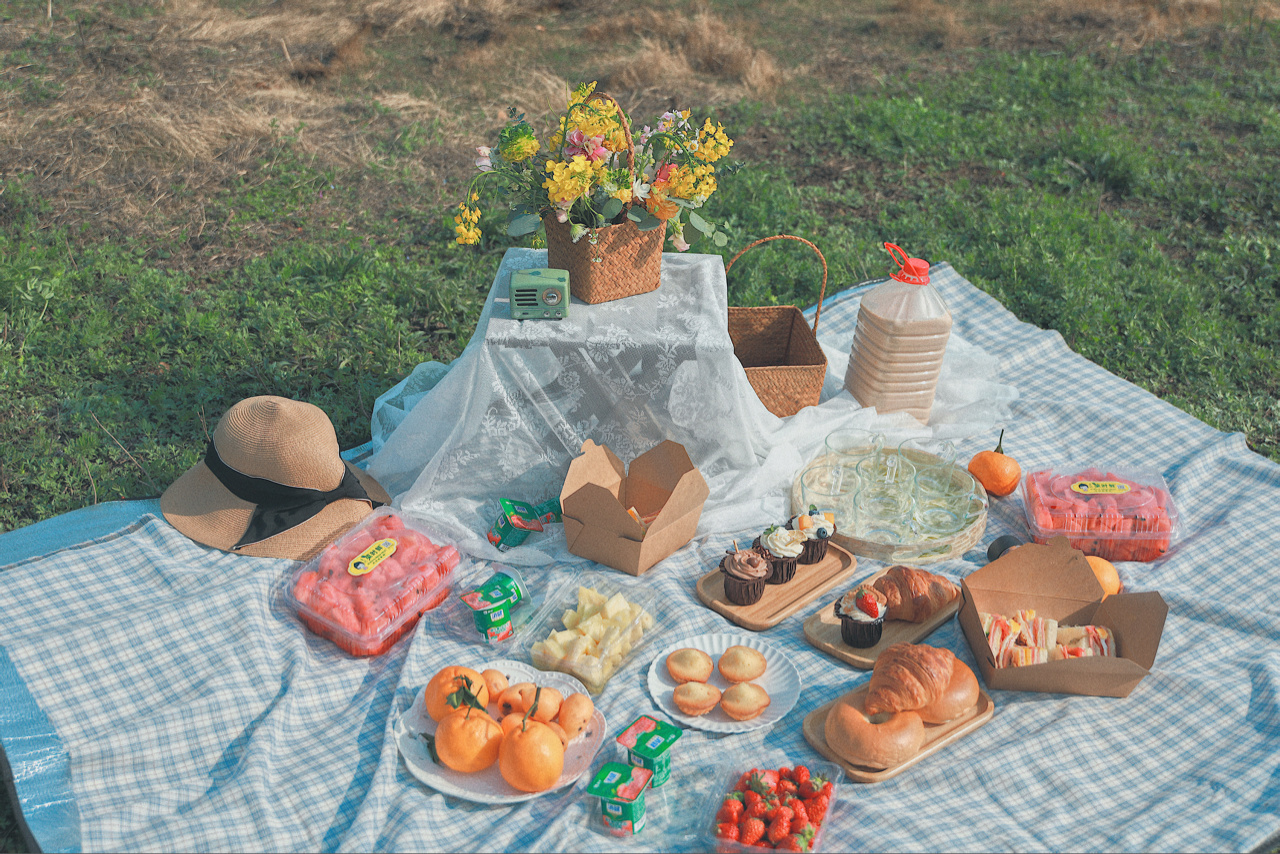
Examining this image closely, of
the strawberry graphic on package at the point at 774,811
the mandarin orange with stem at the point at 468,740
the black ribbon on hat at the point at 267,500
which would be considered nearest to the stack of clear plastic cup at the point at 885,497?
the strawberry graphic on package at the point at 774,811

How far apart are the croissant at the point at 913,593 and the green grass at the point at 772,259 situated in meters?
2.56

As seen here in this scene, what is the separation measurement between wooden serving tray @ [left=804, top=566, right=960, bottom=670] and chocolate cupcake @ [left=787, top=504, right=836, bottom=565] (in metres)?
0.28

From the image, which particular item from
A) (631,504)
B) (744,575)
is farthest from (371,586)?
(744,575)

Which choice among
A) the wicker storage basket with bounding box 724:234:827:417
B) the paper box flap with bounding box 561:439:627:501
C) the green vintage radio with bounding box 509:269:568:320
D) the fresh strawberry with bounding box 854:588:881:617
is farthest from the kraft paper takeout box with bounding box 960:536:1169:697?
the green vintage radio with bounding box 509:269:568:320

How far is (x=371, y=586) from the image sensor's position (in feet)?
12.4

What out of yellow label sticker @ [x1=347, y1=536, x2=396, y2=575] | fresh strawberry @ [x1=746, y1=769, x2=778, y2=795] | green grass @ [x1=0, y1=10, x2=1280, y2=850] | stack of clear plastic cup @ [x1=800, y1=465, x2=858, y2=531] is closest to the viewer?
fresh strawberry @ [x1=746, y1=769, x2=778, y2=795]

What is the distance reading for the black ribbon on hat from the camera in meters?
4.07

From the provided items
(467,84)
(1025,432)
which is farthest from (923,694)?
(467,84)

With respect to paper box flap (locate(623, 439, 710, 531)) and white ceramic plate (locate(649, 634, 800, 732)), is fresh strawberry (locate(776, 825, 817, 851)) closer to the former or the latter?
white ceramic plate (locate(649, 634, 800, 732))

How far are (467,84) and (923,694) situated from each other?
25.9 feet

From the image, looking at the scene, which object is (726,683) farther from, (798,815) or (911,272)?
(911,272)

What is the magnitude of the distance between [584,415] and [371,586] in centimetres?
122

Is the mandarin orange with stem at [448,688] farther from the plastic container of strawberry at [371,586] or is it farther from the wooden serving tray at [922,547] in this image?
the wooden serving tray at [922,547]

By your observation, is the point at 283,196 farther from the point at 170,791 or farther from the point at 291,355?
the point at 170,791
